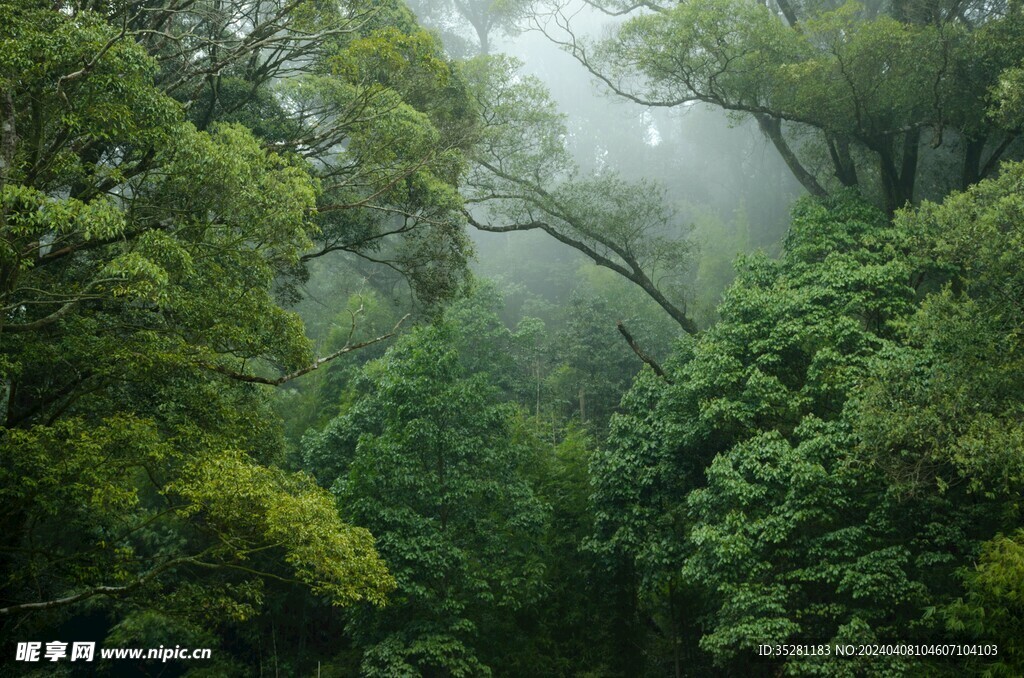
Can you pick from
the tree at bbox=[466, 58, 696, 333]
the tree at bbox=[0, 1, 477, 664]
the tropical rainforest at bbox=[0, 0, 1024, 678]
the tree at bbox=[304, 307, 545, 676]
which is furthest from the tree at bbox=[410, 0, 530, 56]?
the tree at bbox=[0, 1, 477, 664]

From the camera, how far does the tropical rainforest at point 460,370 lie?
314 inches

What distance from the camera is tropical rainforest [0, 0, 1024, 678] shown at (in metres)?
7.99

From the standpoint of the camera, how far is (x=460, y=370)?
15.5 meters

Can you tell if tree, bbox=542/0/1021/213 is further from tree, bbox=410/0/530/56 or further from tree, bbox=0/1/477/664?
tree, bbox=410/0/530/56

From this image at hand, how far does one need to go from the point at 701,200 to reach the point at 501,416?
27598 millimetres

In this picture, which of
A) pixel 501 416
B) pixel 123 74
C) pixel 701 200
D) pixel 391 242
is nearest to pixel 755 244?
pixel 701 200

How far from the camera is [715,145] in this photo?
39625 mm

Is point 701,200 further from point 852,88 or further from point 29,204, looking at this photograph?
point 29,204

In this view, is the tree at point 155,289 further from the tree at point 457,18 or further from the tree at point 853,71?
the tree at point 457,18

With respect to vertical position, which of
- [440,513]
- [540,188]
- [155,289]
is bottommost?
[440,513]

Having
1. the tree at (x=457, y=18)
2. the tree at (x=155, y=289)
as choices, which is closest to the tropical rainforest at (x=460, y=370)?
the tree at (x=155, y=289)

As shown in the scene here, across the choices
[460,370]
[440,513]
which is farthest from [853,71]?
[440,513]

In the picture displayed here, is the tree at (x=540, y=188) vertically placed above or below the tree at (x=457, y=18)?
below

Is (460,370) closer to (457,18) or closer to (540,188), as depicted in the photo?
(540,188)
